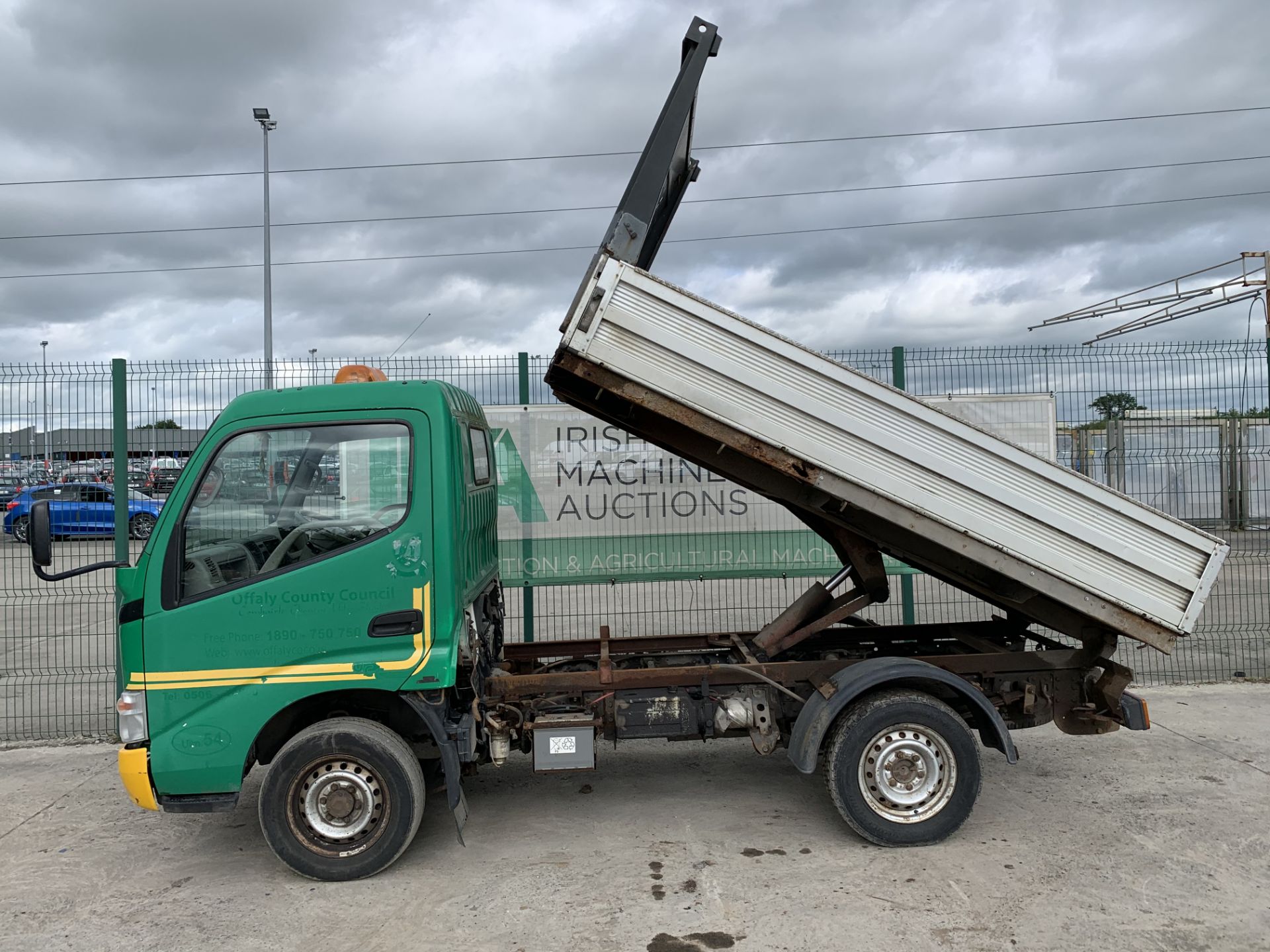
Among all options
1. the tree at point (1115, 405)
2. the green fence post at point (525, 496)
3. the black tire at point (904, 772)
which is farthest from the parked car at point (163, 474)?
the tree at point (1115, 405)

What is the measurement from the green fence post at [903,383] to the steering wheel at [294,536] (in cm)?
491

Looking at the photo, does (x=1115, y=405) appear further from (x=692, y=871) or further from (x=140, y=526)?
(x=140, y=526)

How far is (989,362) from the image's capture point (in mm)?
7801

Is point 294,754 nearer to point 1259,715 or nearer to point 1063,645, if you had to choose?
point 1063,645

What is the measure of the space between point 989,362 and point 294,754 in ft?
20.4

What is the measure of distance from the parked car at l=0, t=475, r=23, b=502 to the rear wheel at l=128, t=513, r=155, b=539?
1.15 metres

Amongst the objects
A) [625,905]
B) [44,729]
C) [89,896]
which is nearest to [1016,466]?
[625,905]

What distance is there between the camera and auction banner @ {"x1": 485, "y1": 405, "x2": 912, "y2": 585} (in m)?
7.68

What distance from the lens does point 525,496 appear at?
303 inches

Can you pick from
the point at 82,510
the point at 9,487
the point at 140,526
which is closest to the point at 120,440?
the point at 82,510

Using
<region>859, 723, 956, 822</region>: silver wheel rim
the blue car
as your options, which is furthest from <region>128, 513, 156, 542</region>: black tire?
<region>859, 723, 956, 822</region>: silver wheel rim

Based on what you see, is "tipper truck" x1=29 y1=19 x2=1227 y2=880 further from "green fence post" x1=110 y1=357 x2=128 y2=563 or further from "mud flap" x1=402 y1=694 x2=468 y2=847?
"green fence post" x1=110 y1=357 x2=128 y2=563

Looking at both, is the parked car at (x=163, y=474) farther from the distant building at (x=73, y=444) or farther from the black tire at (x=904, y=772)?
the black tire at (x=904, y=772)

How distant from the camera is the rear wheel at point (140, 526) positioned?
6.53 m
